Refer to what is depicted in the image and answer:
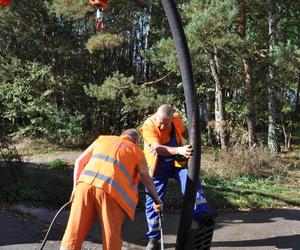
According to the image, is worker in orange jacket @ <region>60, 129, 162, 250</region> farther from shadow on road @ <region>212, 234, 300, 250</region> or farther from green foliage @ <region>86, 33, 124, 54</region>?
green foliage @ <region>86, 33, 124, 54</region>

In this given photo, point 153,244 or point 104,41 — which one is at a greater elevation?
point 104,41

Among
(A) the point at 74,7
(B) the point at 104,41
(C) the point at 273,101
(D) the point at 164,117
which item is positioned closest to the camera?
(D) the point at 164,117

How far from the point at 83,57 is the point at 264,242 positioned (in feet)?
50.9

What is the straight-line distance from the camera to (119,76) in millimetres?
17016

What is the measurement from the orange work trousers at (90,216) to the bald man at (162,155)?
170 cm

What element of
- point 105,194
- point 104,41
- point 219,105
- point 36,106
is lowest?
point 105,194

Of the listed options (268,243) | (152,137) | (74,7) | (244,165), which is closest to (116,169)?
(152,137)

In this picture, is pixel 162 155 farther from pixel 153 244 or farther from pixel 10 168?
pixel 10 168

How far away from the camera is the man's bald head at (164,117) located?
21.1ft

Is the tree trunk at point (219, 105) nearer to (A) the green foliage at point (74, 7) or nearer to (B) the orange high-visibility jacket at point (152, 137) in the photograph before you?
(A) the green foliage at point (74, 7)

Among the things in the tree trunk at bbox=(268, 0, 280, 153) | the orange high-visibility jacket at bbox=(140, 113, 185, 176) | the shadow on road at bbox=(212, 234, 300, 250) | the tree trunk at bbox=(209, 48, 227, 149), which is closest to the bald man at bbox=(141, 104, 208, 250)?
the orange high-visibility jacket at bbox=(140, 113, 185, 176)

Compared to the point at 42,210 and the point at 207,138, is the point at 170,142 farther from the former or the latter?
the point at 207,138

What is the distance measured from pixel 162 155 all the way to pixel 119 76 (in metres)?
10.7

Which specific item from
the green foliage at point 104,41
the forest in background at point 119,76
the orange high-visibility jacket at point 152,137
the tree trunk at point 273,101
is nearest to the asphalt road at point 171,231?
the orange high-visibility jacket at point 152,137
